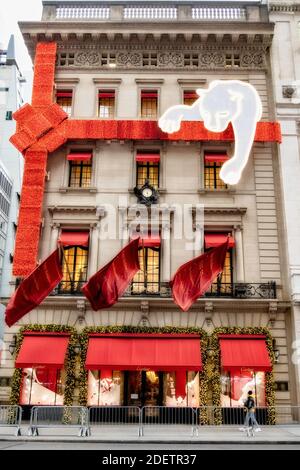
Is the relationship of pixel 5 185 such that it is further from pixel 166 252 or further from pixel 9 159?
pixel 166 252

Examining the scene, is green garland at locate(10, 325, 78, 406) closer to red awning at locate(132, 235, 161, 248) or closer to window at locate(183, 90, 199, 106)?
Answer: red awning at locate(132, 235, 161, 248)

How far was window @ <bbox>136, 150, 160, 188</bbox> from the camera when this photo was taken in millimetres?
23453

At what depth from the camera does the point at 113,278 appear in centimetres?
1772

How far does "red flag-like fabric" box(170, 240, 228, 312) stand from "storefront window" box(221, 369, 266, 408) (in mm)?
4852

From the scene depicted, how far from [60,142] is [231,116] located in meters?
8.96

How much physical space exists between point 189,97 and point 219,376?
14.9 metres

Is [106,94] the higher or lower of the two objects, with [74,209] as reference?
higher

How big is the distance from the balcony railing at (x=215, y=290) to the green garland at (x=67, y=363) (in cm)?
169

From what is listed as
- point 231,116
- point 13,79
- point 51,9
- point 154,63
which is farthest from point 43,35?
point 13,79

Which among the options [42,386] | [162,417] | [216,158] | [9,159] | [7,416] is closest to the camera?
[7,416]

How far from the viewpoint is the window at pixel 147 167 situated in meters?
23.5

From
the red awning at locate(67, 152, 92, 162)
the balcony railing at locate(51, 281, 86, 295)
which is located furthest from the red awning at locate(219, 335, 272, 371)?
the red awning at locate(67, 152, 92, 162)

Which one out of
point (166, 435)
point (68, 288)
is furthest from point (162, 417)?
point (68, 288)

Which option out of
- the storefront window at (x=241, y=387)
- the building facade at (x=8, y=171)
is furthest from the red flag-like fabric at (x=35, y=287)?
the building facade at (x=8, y=171)
